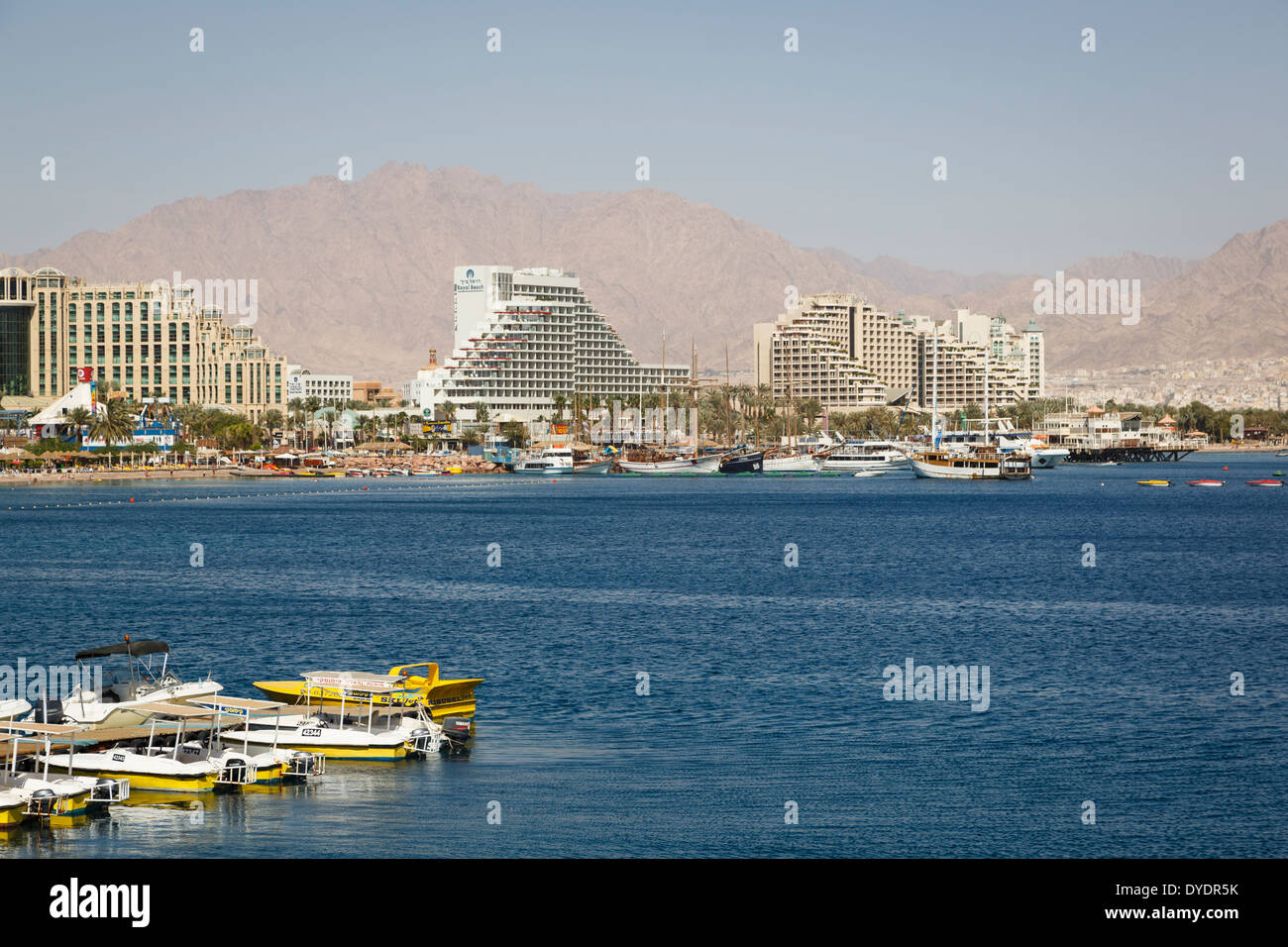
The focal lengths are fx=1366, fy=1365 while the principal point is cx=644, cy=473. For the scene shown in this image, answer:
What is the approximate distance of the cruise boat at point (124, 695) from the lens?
31656 mm

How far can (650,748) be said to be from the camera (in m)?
32.4

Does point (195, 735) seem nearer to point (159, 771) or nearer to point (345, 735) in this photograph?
point (159, 771)

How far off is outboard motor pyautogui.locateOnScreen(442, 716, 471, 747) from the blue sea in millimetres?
802

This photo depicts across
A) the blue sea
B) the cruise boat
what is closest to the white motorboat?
the cruise boat

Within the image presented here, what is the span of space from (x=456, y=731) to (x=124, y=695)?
310 inches

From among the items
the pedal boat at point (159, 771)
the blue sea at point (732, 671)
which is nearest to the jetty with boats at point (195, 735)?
the pedal boat at point (159, 771)

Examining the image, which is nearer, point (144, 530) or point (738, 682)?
point (738, 682)

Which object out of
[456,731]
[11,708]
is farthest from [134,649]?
[456,731]

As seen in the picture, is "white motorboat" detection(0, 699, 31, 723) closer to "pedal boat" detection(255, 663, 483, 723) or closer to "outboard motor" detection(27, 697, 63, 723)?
"outboard motor" detection(27, 697, 63, 723)

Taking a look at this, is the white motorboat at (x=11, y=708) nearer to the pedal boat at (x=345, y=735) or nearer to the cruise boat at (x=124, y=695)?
the cruise boat at (x=124, y=695)

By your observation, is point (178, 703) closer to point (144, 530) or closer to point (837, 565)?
point (837, 565)

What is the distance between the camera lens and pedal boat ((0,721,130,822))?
87.0 ft
